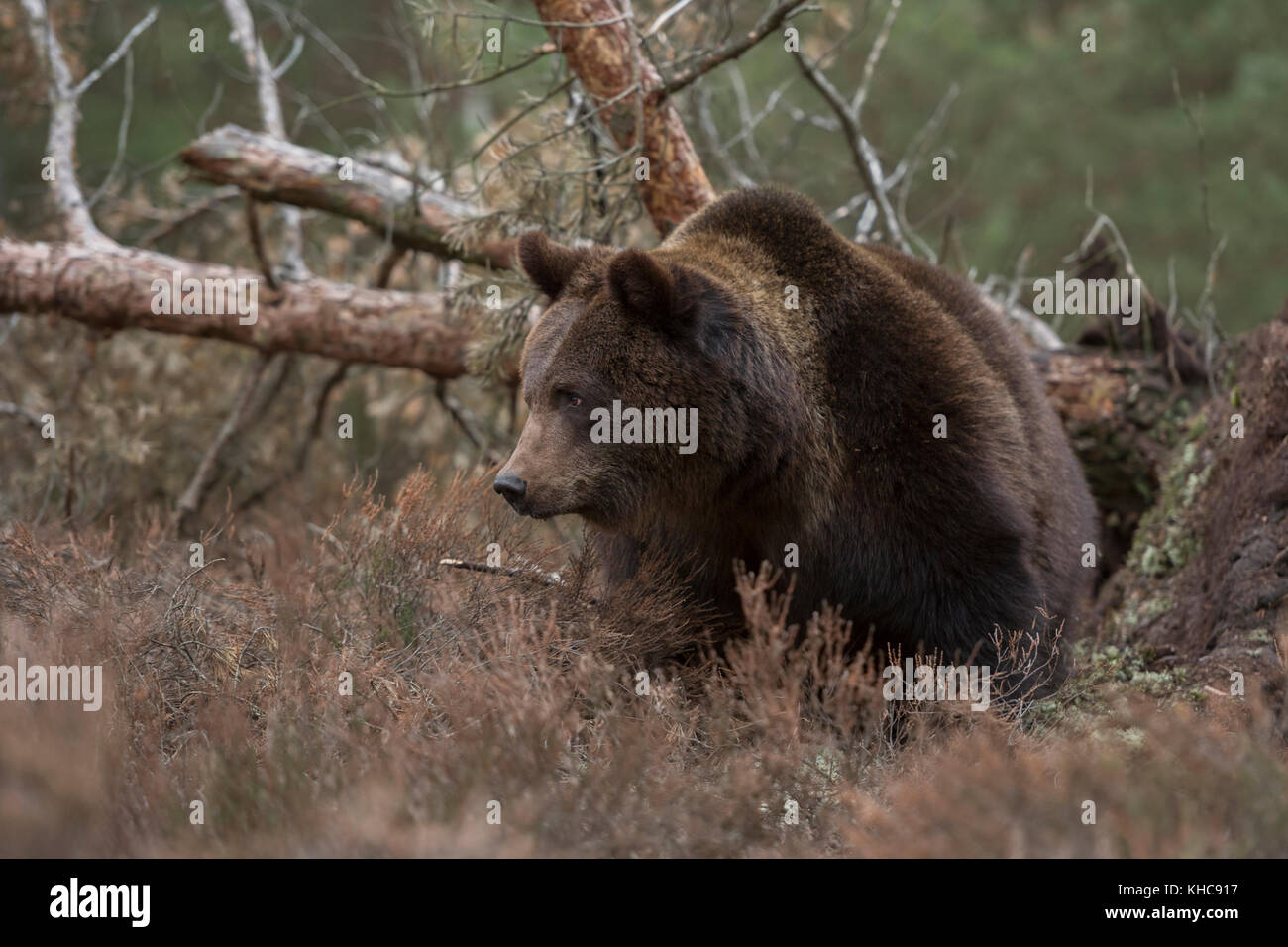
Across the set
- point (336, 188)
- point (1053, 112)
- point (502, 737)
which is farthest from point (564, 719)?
point (1053, 112)

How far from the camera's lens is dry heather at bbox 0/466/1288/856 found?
3.31 meters

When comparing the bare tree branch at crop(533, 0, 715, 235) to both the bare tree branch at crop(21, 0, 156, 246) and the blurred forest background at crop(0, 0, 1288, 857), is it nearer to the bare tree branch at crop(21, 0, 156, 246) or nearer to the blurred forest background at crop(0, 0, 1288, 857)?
the blurred forest background at crop(0, 0, 1288, 857)

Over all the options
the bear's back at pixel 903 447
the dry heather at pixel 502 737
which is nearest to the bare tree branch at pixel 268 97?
the dry heather at pixel 502 737

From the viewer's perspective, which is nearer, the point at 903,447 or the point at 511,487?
the point at 511,487

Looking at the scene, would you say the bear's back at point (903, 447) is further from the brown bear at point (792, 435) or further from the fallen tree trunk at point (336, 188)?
the fallen tree trunk at point (336, 188)

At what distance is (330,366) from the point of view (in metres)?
12.4

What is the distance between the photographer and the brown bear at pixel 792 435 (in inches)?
196

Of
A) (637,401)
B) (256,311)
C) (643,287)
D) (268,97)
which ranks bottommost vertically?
(637,401)

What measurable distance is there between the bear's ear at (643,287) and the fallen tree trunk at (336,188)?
336 cm

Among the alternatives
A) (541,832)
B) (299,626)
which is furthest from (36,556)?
(541,832)

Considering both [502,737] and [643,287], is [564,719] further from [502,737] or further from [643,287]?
[643,287]

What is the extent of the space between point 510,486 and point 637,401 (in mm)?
624

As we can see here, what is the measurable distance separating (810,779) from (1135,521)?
5484 millimetres

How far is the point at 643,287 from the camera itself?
4.85 m
